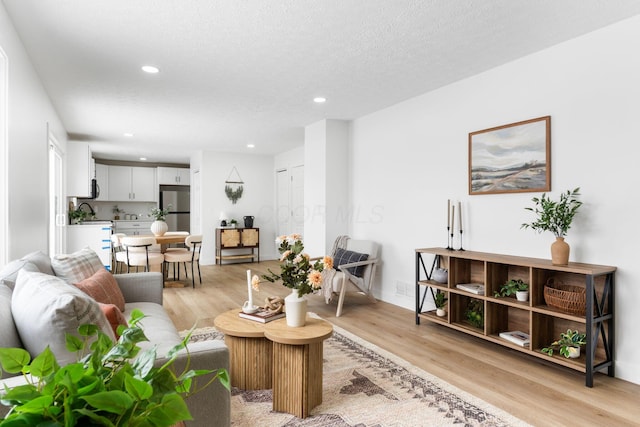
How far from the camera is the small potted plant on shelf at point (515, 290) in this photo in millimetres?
3001

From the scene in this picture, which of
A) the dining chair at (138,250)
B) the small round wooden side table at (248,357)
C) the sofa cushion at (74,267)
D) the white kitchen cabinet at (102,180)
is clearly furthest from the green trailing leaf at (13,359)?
the white kitchen cabinet at (102,180)

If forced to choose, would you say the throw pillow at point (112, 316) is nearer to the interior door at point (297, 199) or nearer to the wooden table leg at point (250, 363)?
the wooden table leg at point (250, 363)

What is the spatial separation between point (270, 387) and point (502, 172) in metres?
2.60

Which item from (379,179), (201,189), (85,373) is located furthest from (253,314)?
(201,189)

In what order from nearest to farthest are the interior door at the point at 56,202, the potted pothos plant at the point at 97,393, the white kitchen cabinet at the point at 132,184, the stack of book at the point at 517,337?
the potted pothos plant at the point at 97,393 → the stack of book at the point at 517,337 → the interior door at the point at 56,202 → the white kitchen cabinet at the point at 132,184

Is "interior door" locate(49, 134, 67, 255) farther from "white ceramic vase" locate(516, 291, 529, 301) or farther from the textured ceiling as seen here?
"white ceramic vase" locate(516, 291, 529, 301)

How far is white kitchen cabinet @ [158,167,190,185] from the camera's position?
972 centimetres

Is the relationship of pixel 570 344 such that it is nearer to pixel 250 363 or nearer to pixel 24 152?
pixel 250 363

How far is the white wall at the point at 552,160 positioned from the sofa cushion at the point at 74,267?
3150 mm

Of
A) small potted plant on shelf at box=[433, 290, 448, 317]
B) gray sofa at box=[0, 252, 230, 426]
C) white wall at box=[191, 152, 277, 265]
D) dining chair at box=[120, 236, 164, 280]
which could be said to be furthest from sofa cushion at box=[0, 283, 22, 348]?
white wall at box=[191, 152, 277, 265]

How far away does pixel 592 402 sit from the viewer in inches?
90.7

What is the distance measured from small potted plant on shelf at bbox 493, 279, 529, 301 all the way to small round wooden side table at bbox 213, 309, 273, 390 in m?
1.95

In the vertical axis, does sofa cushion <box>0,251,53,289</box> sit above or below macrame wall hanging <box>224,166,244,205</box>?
below

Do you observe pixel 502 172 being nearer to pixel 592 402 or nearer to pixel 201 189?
pixel 592 402
